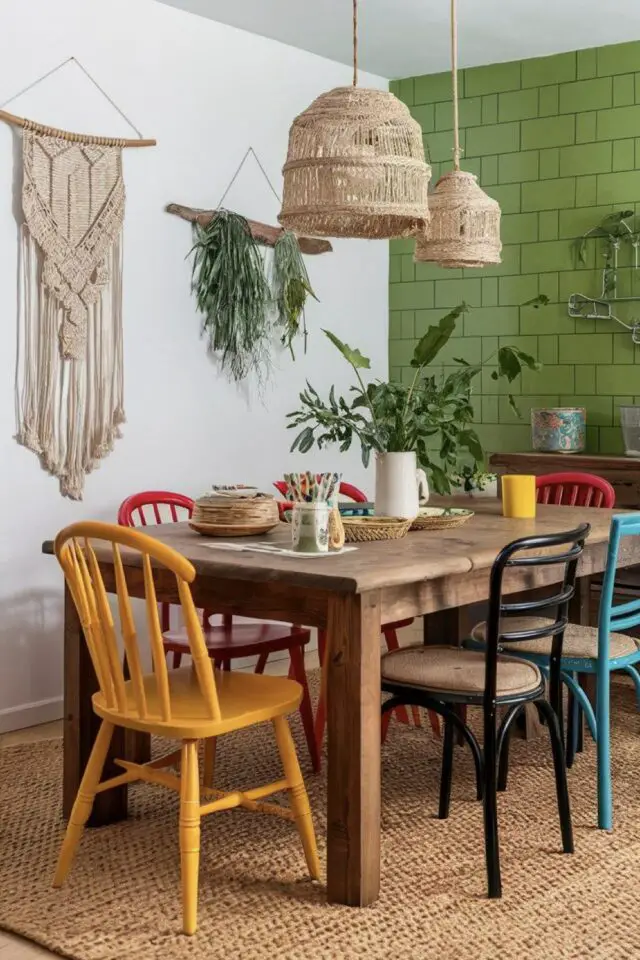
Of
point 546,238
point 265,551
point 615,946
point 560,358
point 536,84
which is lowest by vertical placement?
point 615,946

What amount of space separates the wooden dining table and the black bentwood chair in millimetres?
168

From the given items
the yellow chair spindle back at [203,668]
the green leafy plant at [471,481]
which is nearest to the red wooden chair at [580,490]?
the green leafy plant at [471,481]

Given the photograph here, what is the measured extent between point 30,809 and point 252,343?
248 centimetres

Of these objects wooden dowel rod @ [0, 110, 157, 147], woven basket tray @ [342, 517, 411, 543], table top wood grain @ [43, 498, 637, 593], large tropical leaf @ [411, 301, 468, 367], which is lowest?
table top wood grain @ [43, 498, 637, 593]

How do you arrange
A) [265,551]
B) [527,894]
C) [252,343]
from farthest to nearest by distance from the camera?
1. [252,343]
2. [265,551]
3. [527,894]

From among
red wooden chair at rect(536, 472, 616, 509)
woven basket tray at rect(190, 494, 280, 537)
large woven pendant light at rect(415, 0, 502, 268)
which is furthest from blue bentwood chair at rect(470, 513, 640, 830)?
large woven pendant light at rect(415, 0, 502, 268)

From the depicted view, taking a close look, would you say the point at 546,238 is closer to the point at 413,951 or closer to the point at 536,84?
the point at 536,84

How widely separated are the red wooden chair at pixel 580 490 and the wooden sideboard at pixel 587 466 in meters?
0.44

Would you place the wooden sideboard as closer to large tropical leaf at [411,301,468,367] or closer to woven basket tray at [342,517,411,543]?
large tropical leaf at [411,301,468,367]

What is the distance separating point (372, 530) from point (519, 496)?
73 cm

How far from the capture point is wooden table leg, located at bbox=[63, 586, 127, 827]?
323 centimetres

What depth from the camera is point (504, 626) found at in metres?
3.65

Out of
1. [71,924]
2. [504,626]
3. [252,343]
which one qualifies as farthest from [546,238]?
[71,924]

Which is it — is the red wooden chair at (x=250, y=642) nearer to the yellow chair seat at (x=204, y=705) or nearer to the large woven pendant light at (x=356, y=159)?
the yellow chair seat at (x=204, y=705)
